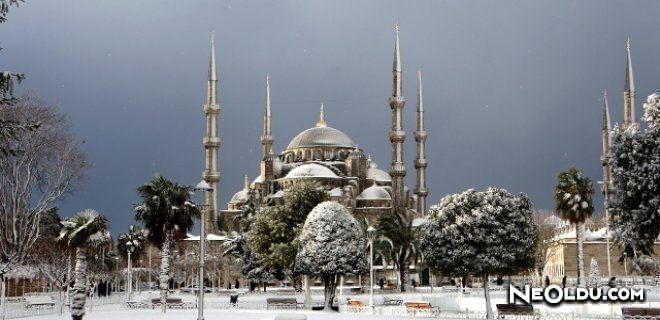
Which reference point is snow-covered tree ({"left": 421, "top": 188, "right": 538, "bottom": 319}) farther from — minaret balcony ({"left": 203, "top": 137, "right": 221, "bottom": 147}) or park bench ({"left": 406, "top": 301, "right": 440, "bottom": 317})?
minaret balcony ({"left": 203, "top": 137, "right": 221, "bottom": 147})

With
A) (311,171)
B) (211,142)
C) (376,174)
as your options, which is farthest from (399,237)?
(376,174)

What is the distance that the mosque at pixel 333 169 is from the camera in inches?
3649

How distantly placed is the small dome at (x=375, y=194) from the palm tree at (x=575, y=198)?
50005mm

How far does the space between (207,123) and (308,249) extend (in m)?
58.3

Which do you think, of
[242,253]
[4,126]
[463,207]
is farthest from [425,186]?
[4,126]

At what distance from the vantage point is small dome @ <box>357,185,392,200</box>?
95125 mm

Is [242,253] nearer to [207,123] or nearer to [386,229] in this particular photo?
[386,229]

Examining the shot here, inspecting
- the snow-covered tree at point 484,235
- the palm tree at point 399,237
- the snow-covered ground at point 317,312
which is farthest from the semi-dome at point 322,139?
the snow-covered tree at point 484,235

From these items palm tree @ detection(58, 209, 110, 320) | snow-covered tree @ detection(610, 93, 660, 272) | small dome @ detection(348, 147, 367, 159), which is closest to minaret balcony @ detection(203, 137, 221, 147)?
small dome @ detection(348, 147, 367, 159)

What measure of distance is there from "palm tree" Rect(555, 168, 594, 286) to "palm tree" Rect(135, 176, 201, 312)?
2063 cm

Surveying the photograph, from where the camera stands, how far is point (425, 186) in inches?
3907

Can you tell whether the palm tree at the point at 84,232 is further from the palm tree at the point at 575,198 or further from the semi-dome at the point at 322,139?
the semi-dome at the point at 322,139

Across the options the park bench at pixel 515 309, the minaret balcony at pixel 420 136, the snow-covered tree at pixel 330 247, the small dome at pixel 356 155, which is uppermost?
the minaret balcony at pixel 420 136

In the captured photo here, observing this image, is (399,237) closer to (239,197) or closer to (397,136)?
(397,136)
